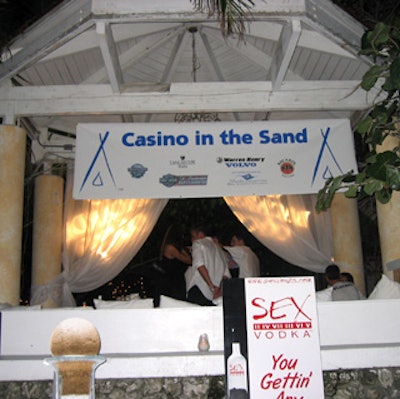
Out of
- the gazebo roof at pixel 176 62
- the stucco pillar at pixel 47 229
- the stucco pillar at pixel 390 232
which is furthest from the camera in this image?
the stucco pillar at pixel 47 229

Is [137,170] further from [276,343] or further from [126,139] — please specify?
[276,343]

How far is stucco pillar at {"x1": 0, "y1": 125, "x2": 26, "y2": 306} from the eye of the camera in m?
4.75

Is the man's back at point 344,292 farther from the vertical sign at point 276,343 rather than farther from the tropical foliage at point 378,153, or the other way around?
the vertical sign at point 276,343

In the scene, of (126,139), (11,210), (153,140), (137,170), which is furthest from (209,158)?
(11,210)

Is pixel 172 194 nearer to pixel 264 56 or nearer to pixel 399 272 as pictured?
pixel 264 56

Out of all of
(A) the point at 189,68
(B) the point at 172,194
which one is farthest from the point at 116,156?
(A) the point at 189,68

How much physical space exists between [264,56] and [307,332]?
10.6ft

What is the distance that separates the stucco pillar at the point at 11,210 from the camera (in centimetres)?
475

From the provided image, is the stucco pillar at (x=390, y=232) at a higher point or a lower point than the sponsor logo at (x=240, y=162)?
lower

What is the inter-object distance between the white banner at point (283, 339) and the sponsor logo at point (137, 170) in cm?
220

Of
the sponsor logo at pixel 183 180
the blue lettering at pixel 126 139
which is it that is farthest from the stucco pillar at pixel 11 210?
the sponsor logo at pixel 183 180

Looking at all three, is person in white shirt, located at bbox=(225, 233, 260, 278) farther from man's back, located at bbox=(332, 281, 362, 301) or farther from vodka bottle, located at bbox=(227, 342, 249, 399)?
vodka bottle, located at bbox=(227, 342, 249, 399)

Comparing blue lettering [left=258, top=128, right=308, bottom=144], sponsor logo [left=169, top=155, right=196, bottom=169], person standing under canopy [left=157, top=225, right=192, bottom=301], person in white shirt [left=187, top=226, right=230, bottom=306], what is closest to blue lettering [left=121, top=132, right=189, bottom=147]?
sponsor logo [left=169, top=155, right=196, bottom=169]

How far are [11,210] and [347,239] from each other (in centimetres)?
381
